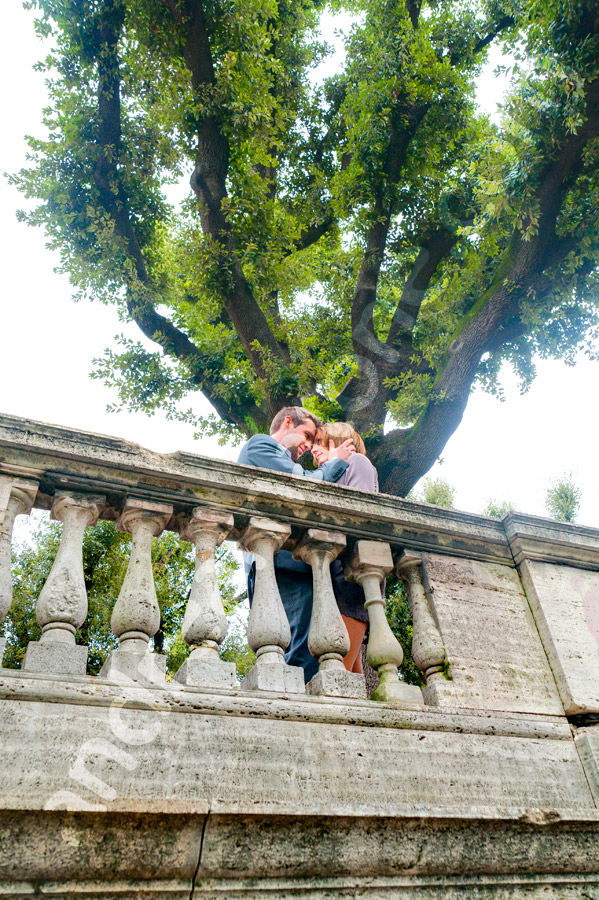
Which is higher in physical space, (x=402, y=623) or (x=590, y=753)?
(x=402, y=623)

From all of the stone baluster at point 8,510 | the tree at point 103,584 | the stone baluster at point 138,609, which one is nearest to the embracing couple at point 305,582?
the stone baluster at point 138,609

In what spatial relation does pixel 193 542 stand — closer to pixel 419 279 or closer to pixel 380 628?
pixel 380 628

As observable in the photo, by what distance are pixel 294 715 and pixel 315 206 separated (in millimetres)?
7896

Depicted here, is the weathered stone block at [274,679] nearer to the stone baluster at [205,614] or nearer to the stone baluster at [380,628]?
the stone baluster at [205,614]

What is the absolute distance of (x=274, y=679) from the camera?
2549 mm

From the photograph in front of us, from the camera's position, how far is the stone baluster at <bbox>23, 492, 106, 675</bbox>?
2.25 m

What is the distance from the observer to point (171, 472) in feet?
9.55

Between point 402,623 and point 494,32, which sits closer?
point 494,32

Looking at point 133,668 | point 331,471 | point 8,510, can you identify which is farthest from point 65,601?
point 331,471

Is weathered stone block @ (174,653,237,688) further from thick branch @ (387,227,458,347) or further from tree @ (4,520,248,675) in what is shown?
tree @ (4,520,248,675)

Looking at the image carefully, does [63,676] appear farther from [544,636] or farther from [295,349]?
[295,349]

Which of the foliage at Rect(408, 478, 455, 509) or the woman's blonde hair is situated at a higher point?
the foliage at Rect(408, 478, 455, 509)

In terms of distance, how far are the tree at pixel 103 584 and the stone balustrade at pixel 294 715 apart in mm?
6437

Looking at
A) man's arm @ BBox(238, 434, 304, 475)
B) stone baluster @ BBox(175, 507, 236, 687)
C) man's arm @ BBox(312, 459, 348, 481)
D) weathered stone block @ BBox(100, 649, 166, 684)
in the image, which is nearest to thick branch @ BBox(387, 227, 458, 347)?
man's arm @ BBox(312, 459, 348, 481)
